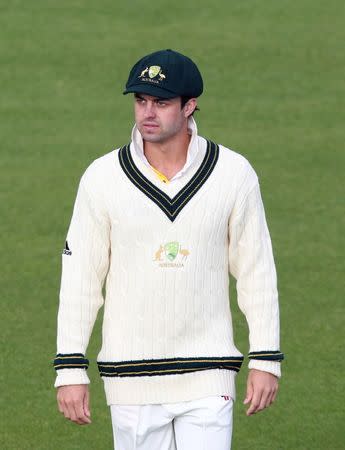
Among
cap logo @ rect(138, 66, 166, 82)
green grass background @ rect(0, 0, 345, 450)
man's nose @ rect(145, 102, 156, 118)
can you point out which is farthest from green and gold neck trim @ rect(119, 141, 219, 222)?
green grass background @ rect(0, 0, 345, 450)

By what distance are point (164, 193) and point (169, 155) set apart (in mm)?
203

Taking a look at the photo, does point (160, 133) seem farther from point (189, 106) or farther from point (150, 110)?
point (189, 106)

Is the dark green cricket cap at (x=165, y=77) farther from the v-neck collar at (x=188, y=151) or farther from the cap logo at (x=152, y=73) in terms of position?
the v-neck collar at (x=188, y=151)

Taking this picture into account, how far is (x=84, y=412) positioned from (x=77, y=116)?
13040 mm

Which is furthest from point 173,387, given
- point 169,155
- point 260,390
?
point 169,155

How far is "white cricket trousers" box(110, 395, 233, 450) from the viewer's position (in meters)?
7.63

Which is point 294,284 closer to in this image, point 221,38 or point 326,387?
point 326,387

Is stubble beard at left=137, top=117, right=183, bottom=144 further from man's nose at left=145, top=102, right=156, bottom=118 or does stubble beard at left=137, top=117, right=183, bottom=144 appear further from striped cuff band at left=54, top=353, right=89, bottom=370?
striped cuff band at left=54, top=353, right=89, bottom=370

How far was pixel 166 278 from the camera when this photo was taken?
7605 mm

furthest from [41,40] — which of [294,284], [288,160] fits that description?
[294,284]

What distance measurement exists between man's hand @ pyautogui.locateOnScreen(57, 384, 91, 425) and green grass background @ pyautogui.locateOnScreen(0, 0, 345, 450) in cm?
368

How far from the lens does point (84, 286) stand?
7.66 meters

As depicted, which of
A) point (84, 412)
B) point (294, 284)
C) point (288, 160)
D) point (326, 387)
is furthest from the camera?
point (288, 160)

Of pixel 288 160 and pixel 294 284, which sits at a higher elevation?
pixel 288 160
